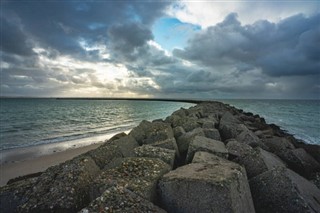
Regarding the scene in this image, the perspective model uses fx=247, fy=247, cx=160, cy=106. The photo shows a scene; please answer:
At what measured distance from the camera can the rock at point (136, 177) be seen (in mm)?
2876

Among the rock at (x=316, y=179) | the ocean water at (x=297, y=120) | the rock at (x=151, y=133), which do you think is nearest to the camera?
the rock at (x=316, y=179)

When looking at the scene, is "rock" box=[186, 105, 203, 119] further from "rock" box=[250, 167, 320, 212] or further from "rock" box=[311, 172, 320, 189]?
"rock" box=[250, 167, 320, 212]

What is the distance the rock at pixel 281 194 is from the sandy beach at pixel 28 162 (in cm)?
763

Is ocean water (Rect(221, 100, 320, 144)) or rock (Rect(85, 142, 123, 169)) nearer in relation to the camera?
rock (Rect(85, 142, 123, 169))

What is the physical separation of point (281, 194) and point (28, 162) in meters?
9.80

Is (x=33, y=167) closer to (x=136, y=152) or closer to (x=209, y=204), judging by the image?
(x=136, y=152)

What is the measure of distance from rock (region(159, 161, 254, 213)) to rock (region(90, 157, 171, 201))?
16 centimetres

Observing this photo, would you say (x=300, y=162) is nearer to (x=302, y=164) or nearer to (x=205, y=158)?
(x=302, y=164)

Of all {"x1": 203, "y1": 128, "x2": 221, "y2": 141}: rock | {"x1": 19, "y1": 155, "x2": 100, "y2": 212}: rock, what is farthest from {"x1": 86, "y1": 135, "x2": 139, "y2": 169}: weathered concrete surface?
{"x1": 203, "y1": 128, "x2": 221, "y2": 141}: rock

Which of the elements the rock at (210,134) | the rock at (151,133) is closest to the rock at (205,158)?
the rock at (151,133)

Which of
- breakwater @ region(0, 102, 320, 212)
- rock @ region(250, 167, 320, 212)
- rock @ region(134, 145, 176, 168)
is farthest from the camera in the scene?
rock @ region(134, 145, 176, 168)

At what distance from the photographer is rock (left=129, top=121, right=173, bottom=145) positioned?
5898mm

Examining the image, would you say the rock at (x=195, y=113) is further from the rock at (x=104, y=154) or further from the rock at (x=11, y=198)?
the rock at (x=11, y=198)

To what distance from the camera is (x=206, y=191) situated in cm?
262
